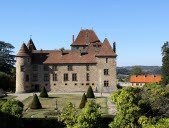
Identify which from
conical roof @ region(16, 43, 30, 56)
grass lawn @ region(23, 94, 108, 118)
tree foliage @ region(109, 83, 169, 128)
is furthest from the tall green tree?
tree foliage @ region(109, 83, 169, 128)

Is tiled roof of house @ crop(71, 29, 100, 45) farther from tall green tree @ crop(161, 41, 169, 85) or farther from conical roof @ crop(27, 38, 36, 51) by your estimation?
tall green tree @ crop(161, 41, 169, 85)

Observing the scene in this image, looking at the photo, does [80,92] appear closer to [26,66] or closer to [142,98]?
[26,66]

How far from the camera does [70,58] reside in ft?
224

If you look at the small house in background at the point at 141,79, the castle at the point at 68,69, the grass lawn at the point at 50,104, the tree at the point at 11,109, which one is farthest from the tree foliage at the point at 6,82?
the small house in background at the point at 141,79

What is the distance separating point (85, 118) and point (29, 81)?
134 feet

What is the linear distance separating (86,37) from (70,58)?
7.24m

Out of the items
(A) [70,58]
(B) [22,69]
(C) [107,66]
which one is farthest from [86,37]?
(B) [22,69]

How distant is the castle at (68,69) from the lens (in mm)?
66438

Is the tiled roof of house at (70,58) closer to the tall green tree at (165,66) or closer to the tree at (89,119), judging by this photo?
the tall green tree at (165,66)

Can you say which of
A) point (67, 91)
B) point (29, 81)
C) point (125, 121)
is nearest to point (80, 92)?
point (67, 91)

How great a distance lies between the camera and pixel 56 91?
224ft

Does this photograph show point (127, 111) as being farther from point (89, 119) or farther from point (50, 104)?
point (50, 104)

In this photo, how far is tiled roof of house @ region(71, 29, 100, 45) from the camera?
72.6m

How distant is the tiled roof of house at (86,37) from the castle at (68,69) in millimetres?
2918
